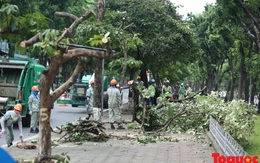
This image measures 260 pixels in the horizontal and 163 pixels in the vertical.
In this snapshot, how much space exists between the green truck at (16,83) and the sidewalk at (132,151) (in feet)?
17.2

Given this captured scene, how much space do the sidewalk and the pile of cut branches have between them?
13.7 inches

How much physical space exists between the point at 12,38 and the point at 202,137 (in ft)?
28.1

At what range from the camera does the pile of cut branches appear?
45.2 feet

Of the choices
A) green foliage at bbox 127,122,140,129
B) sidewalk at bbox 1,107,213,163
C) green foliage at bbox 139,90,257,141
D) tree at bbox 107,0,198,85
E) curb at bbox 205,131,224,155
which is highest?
tree at bbox 107,0,198,85

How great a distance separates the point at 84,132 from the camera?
550 inches

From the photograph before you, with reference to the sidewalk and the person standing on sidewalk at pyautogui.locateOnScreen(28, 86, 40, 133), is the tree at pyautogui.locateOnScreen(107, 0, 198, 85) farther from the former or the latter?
the sidewalk

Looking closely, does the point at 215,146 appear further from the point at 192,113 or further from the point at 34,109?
the point at 34,109

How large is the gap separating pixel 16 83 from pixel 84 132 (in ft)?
19.6

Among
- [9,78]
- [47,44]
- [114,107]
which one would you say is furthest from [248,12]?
[47,44]

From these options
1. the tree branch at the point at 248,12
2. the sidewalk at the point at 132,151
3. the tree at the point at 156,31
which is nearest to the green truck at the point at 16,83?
the sidewalk at the point at 132,151

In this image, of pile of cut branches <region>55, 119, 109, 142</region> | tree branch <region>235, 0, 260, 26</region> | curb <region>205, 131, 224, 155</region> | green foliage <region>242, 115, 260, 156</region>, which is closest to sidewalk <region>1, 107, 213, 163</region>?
curb <region>205, 131, 224, 155</region>

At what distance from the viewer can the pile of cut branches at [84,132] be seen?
13.8 metres

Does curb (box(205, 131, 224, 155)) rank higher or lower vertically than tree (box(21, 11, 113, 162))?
lower

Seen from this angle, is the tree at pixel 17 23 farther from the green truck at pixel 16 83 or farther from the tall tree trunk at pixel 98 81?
the green truck at pixel 16 83
